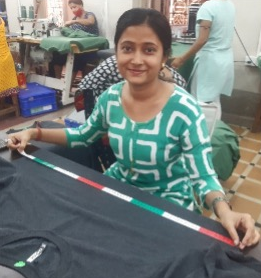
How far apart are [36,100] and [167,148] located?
293 cm

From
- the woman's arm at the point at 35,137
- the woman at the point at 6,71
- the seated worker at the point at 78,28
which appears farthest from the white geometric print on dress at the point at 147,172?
the seated worker at the point at 78,28

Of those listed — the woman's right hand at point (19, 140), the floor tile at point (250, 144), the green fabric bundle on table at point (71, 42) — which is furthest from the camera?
the green fabric bundle on table at point (71, 42)

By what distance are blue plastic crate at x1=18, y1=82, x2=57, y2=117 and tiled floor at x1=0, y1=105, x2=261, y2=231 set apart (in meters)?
0.27

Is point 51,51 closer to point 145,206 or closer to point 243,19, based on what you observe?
point 243,19

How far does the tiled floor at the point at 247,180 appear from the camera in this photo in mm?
→ 2143

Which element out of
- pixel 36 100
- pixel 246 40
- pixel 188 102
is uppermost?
pixel 188 102

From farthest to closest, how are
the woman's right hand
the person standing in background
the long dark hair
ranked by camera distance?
the person standing in background → the woman's right hand → the long dark hair

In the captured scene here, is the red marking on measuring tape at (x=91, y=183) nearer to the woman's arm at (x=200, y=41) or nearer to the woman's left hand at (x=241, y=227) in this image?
the woman's left hand at (x=241, y=227)

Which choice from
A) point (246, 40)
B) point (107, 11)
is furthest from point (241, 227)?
point (107, 11)

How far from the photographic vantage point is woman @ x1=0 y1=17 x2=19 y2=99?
3205 mm

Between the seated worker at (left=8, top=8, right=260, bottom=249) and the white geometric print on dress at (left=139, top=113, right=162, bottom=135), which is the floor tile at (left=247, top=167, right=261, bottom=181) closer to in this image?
the seated worker at (left=8, top=8, right=260, bottom=249)

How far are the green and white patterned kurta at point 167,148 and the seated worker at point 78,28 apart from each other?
3.08 m

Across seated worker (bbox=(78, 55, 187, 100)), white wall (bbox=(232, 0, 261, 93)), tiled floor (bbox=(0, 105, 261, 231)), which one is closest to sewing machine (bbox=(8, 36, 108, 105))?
tiled floor (bbox=(0, 105, 261, 231))

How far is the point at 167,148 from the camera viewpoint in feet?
3.53
